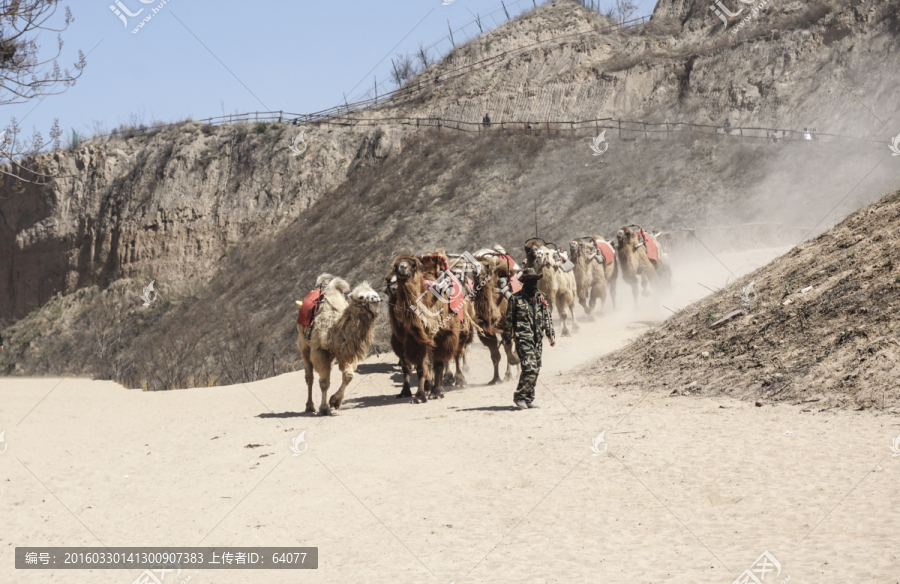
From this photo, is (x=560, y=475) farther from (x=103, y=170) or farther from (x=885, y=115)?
(x=103, y=170)

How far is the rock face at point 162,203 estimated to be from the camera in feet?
175

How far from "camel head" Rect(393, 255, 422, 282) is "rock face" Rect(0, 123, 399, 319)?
40713 millimetres

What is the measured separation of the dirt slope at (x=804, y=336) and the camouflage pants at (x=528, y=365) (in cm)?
217

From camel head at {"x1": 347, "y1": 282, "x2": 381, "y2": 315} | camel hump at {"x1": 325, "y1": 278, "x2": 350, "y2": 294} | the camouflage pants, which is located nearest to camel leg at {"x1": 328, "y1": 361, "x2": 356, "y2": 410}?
camel head at {"x1": 347, "y1": 282, "x2": 381, "y2": 315}

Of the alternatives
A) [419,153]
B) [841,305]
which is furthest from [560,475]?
[419,153]

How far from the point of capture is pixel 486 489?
823 cm

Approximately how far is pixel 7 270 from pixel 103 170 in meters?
9.51

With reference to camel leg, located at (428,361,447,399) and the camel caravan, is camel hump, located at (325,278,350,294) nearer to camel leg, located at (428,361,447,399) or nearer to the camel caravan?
the camel caravan

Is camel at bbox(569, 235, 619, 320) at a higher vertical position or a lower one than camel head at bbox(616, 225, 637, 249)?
lower

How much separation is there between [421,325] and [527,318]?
191 centimetres

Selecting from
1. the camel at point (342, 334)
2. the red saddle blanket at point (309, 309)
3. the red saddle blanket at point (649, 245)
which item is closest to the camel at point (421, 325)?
the camel at point (342, 334)

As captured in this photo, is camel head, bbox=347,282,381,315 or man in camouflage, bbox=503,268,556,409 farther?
camel head, bbox=347,282,381,315

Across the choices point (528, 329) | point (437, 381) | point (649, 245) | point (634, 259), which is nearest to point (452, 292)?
point (437, 381)

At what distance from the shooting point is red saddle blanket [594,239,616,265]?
2141 centimetres
